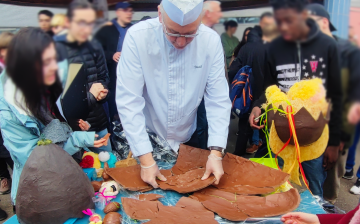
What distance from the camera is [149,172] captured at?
1327 mm

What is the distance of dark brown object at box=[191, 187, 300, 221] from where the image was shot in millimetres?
1105

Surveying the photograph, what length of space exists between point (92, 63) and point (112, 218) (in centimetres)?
78

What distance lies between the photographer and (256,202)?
3.84 ft

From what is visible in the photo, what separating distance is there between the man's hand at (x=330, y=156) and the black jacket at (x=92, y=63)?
1.10m

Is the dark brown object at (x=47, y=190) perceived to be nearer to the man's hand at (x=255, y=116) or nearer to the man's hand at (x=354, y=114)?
the man's hand at (x=255, y=116)

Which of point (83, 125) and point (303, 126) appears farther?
point (83, 125)

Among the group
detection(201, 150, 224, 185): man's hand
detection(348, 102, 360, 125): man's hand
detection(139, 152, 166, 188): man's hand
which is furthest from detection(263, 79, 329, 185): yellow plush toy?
detection(139, 152, 166, 188): man's hand

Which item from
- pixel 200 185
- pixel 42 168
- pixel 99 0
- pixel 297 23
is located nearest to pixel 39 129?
pixel 42 168

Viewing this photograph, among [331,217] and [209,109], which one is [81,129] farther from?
[331,217]

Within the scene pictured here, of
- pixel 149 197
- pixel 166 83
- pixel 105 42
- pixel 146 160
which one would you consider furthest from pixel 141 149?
pixel 105 42

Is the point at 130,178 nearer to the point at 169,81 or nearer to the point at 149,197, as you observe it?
the point at 149,197

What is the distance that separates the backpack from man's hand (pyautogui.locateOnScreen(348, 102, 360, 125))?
71 centimetres

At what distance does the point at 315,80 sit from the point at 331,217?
549mm

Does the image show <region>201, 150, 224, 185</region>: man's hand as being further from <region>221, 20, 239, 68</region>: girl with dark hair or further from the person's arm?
the person's arm
